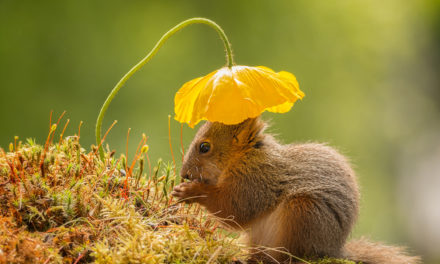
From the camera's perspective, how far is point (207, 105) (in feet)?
7.20

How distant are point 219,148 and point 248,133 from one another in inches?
7.5

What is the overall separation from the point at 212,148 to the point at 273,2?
5159mm

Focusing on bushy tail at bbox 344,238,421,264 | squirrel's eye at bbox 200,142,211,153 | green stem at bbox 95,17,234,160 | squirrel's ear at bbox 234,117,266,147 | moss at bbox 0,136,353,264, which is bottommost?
moss at bbox 0,136,353,264

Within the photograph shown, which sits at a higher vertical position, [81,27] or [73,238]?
[81,27]

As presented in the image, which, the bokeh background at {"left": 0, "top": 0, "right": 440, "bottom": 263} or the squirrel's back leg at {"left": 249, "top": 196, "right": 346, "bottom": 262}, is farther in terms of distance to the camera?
the bokeh background at {"left": 0, "top": 0, "right": 440, "bottom": 263}

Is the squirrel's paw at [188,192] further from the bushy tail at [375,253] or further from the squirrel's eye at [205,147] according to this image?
the bushy tail at [375,253]

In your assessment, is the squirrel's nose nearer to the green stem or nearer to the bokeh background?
the green stem

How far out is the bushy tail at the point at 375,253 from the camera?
2.65 metres

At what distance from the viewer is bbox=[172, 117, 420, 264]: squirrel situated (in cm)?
246

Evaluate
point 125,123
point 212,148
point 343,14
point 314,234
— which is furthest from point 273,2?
point 314,234

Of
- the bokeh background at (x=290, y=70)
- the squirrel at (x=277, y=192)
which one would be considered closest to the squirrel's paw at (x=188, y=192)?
the squirrel at (x=277, y=192)

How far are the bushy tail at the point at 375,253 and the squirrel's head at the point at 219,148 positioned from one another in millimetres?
800

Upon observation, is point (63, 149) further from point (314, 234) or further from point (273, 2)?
point (273, 2)

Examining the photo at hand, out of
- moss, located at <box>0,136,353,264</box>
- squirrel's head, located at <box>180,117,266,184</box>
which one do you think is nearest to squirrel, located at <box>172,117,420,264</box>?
squirrel's head, located at <box>180,117,266,184</box>
